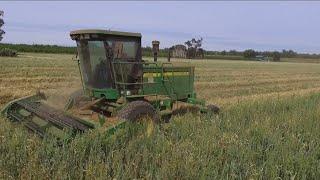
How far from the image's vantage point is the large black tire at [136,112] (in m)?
7.77

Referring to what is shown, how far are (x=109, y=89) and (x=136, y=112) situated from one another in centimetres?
94

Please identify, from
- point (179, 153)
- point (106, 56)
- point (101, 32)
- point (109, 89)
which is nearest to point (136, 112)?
point (109, 89)

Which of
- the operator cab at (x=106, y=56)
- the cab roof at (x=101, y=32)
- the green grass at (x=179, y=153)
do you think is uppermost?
the cab roof at (x=101, y=32)

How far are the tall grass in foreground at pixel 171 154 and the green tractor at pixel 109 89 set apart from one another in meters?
1.20

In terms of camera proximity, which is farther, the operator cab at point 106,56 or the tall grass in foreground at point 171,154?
the operator cab at point 106,56

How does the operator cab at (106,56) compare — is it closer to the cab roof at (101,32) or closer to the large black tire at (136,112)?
the cab roof at (101,32)

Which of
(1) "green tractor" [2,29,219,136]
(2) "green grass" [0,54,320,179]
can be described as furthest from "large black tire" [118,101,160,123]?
(2) "green grass" [0,54,320,179]

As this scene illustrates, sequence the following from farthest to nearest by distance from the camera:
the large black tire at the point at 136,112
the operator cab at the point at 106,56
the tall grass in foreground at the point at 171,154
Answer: the operator cab at the point at 106,56 < the large black tire at the point at 136,112 < the tall grass in foreground at the point at 171,154

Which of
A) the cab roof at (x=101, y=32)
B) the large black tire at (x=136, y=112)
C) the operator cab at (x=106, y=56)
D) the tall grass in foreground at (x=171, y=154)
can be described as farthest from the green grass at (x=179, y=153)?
the cab roof at (x=101, y=32)

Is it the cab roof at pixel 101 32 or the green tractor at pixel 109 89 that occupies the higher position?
the cab roof at pixel 101 32

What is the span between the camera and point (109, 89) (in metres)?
8.56

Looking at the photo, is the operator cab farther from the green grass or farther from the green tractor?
the green grass

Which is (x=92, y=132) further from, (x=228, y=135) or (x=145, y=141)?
(x=228, y=135)

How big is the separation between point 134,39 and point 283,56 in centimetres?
9877
